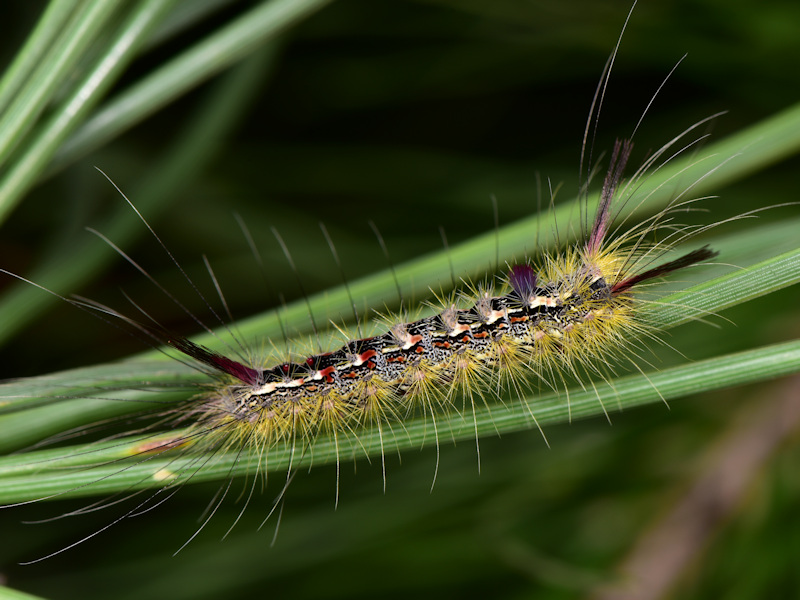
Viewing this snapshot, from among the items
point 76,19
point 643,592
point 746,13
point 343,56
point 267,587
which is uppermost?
point 343,56

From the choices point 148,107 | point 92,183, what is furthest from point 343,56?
point 148,107

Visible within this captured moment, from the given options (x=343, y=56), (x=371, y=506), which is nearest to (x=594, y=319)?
(x=371, y=506)

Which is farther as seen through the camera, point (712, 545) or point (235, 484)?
point (235, 484)

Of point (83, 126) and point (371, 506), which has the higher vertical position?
point (83, 126)

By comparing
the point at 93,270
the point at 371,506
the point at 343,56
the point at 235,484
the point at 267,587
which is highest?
the point at 343,56

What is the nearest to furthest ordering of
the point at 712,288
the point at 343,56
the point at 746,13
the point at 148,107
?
the point at 712,288
the point at 148,107
the point at 746,13
the point at 343,56

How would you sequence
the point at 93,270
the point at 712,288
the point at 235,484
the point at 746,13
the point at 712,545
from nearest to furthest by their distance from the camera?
the point at 712,288 → the point at 712,545 → the point at 93,270 → the point at 746,13 → the point at 235,484

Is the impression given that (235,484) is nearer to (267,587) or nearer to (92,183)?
(267,587)

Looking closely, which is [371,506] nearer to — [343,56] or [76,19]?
[76,19]

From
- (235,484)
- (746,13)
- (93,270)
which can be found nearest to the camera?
(93,270)
